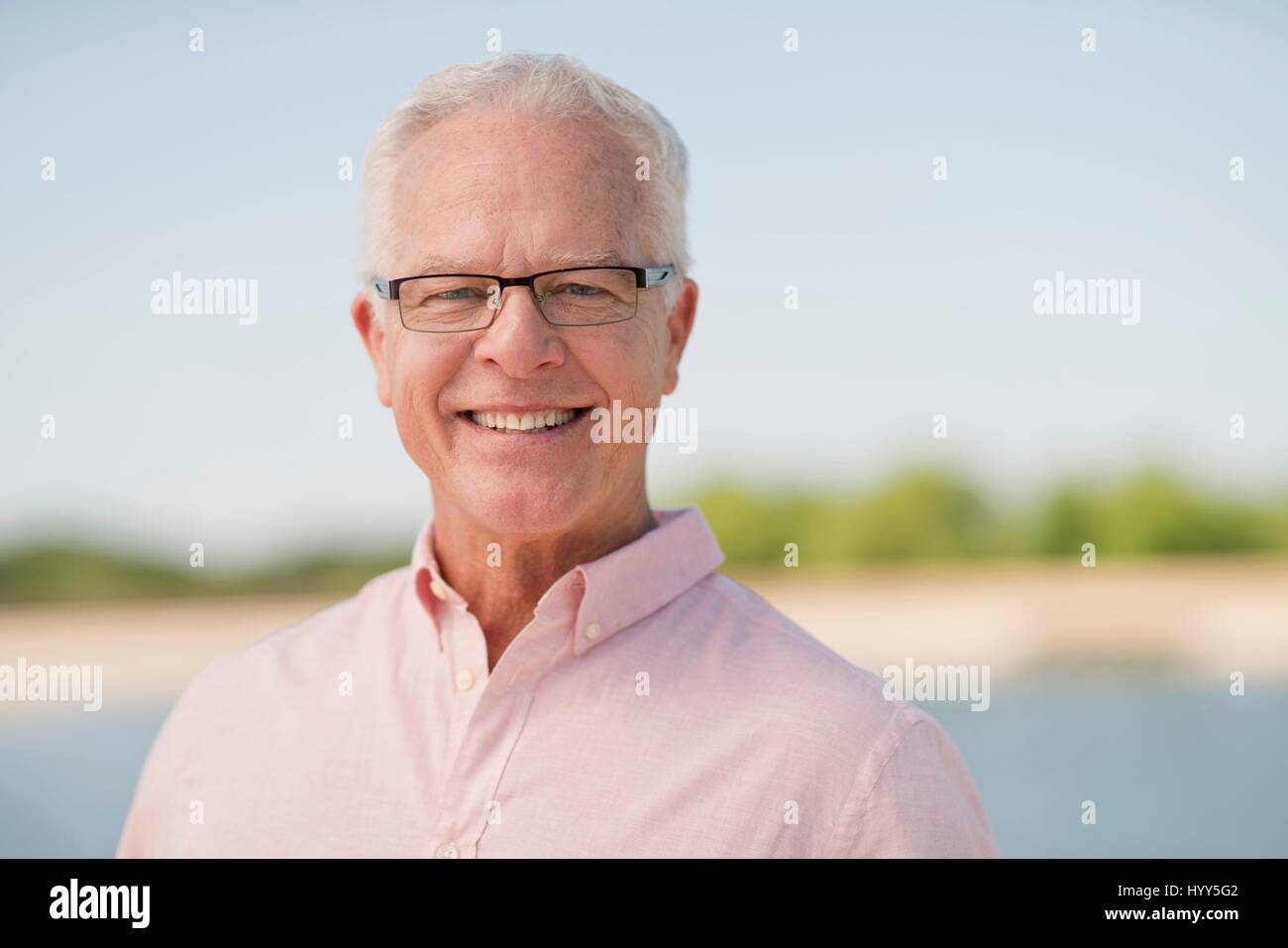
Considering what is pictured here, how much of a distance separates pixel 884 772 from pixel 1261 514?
16.5 meters

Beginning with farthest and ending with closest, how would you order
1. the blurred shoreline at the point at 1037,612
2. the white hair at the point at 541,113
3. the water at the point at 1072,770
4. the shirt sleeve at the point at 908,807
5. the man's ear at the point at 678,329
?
1. the blurred shoreline at the point at 1037,612
2. the water at the point at 1072,770
3. the man's ear at the point at 678,329
4. the white hair at the point at 541,113
5. the shirt sleeve at the point at 908,807

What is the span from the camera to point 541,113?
1651 mm

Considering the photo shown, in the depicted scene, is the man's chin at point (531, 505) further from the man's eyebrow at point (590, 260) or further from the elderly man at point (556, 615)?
the man's eyebrow at point (590, 260)

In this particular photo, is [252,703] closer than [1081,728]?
Yes

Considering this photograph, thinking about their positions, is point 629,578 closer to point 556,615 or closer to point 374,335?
point 556,615

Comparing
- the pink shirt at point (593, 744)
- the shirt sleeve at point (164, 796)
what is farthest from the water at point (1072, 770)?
the pink shirt at point (593, 744)

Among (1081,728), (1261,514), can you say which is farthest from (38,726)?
(1261,514)

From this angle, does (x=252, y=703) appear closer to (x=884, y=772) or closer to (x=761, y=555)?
(x=884, y=772)

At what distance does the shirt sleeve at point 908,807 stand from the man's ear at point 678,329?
62cm

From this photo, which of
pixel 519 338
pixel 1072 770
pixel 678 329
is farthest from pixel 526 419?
pixel 1072 770

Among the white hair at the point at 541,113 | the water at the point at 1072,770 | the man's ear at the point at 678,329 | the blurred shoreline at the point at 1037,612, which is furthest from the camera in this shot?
the blurred shoreline at the point at 1037,612

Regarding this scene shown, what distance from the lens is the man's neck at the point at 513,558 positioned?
1.74 meters
